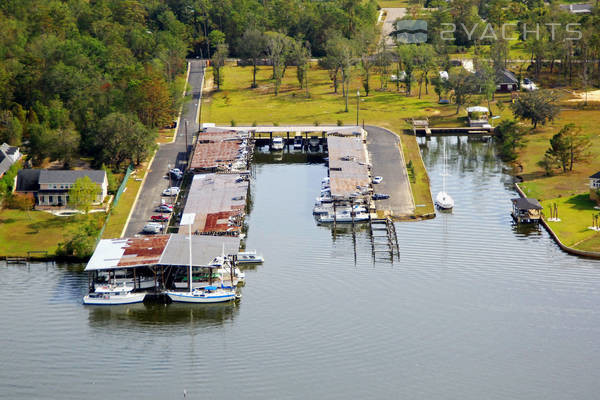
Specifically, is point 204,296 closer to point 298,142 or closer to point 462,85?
point 298,142

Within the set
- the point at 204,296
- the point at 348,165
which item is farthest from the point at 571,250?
the point at 204,296

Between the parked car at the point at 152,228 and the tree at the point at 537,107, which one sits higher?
the tree at the point at 537,107

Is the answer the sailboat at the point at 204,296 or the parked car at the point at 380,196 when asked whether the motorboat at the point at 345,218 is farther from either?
the sailboat at the point at 204,296

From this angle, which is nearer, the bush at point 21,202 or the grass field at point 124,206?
the grass field at point 124,206

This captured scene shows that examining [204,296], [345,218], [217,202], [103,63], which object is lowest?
[204,296]

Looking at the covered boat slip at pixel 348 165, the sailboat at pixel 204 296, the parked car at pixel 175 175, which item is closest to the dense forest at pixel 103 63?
the parked car at pixel 175 175

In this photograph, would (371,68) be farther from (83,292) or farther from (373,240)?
(83,292)

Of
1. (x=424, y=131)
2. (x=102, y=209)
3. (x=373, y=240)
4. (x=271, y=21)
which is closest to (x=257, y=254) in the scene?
(x=373, y=240)
